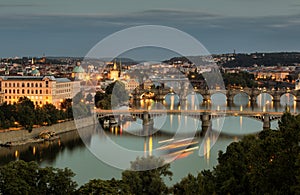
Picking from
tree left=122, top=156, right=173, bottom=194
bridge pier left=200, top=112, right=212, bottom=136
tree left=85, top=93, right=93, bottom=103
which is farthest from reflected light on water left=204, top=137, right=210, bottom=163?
tree left=85, top=93, right=93, bottom=103

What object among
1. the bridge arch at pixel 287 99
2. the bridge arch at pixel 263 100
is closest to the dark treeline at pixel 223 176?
the bridge arch at pixel 263 100

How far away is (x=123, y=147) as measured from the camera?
1270cm

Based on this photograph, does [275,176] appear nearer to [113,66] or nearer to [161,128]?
[161,128]

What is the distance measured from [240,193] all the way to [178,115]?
13413 mm

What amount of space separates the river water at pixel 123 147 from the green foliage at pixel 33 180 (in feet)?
8.70

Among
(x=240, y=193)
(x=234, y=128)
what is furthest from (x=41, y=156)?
(x=240, y=193)

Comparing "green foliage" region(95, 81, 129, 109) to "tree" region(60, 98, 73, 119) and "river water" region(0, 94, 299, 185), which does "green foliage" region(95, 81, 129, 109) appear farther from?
"river water" region(0, 94, 299, 185)

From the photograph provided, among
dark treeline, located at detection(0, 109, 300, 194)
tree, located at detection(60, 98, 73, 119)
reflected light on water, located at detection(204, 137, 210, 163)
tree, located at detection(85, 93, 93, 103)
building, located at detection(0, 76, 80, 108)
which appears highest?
building, located at detection(0, 76, 80, 108)

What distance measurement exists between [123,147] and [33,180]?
612cm

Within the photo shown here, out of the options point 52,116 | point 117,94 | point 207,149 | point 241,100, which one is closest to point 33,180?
point 207,149

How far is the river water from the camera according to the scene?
10.5 metres

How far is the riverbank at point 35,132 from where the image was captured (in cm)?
1330

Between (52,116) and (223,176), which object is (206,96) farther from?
(223,176)

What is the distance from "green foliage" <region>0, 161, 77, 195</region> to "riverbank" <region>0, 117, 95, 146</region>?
259 inches
